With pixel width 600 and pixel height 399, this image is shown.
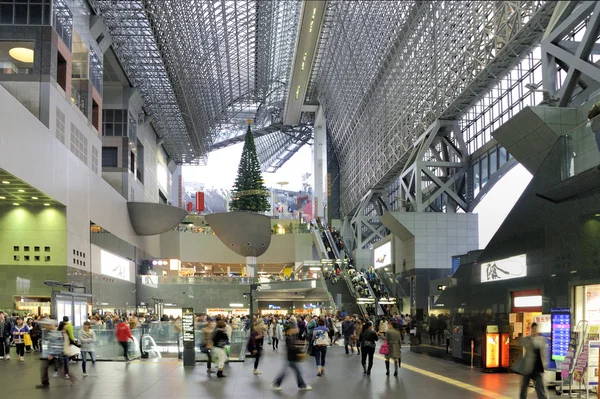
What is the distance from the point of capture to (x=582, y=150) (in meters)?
16.0

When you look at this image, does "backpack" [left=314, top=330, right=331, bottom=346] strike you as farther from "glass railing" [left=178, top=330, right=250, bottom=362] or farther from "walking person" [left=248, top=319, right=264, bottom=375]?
"glass railing" [left=178, top=330, right=250, bottom=362]

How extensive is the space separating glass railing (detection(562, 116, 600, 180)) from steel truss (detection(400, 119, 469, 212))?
64.3ft

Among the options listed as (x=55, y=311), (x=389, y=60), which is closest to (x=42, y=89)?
(x=55, y=311)

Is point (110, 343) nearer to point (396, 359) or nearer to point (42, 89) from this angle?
point (396, 359)

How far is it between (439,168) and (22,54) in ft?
A: 73.6

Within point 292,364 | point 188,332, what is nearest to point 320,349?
point 292,364

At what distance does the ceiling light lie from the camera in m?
32.7

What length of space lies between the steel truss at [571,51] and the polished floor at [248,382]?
26.1 feet

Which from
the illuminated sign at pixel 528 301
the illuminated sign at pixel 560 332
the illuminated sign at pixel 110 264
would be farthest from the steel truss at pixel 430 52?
the illuminated sign at pixel 110 264

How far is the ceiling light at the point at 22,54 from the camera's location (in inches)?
1287

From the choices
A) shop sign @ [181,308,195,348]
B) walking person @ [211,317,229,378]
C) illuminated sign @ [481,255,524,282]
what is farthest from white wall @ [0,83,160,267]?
illuminated sign @ [481,255,524,282]

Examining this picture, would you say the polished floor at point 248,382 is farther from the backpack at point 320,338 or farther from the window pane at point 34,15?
the window pane at point 34,15

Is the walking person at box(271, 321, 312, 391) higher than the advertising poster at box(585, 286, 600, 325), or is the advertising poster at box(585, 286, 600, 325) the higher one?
the advertising poster at box(585, 286, 600, 325)

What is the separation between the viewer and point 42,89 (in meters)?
32.8
